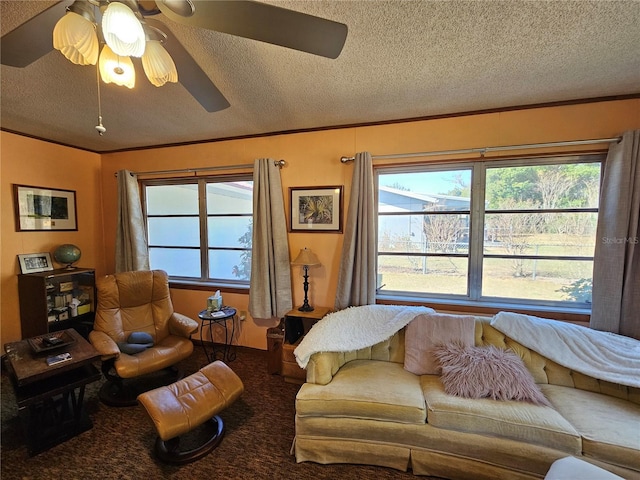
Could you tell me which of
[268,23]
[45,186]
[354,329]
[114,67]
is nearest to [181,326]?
[354,329]

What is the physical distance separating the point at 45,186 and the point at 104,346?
7.56 feet

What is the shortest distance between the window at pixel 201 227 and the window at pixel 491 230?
1669mm

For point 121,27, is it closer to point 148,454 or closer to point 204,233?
point 148,454

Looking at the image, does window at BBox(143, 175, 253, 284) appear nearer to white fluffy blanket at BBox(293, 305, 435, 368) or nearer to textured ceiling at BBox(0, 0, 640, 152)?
textured ceiling at BBox(0, 0, 640, 152)

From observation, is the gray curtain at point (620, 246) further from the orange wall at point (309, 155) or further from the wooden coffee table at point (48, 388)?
the wooden coffee table at point (48, 388)

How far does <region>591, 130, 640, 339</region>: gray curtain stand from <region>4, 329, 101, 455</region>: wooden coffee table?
3885 millimetres

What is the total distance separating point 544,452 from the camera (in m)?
1.34

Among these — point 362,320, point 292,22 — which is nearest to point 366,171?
point 362,320

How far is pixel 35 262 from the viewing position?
2844mm

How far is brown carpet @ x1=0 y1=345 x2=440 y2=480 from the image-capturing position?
1.53 meters

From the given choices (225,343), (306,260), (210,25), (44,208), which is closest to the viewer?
(210,25)

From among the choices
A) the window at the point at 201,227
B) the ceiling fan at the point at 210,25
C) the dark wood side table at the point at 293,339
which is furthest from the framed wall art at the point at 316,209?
the ceiling fan at the point at 210,25

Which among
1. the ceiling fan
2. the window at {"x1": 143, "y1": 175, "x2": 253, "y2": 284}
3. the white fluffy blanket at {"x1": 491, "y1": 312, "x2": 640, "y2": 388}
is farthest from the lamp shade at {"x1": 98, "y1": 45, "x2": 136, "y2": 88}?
the white fluffy blanket at {"x1": 491, "y1": 312, "x2": 640, "y2": 388}

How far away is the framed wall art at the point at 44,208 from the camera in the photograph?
109 inches
